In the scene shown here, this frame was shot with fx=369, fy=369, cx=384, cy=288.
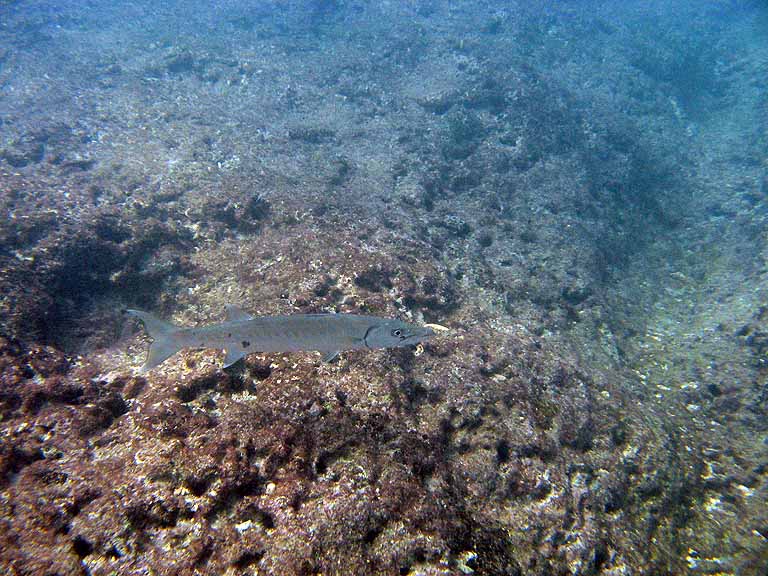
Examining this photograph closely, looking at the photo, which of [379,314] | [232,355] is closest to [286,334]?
[232,355]

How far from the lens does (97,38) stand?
66.5ft

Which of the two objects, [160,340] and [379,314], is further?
[379,314]

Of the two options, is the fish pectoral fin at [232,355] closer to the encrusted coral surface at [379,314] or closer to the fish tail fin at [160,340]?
the fish tail fin at [160,340]

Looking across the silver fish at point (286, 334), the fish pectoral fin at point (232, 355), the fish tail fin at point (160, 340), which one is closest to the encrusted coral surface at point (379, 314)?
the fish pectoral fin at point (232, 355)

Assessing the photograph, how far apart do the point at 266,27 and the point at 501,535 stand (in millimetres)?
26848

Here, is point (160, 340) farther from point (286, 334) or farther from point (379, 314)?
point (379, 314)

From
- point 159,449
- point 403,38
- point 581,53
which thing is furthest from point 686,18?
point 159,449

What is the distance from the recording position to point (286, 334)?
11.9 feet

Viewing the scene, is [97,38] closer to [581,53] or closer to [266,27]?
[266,27]

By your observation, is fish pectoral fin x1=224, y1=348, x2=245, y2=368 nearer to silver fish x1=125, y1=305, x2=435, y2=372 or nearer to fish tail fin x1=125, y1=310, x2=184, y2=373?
silver fish x1=125, y1=305, x2=435, y2=372

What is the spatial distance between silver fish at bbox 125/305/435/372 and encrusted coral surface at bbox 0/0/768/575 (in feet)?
2.91

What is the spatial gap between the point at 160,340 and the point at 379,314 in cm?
315

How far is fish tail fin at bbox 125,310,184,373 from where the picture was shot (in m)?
3.75

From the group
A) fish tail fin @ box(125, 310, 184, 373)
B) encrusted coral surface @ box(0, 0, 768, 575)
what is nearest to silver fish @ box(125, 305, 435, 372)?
fish tail fin @ box(125, 310, 184, 373)
